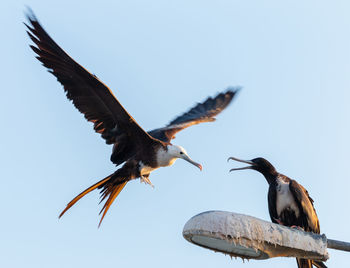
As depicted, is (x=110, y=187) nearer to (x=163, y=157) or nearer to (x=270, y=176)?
(x=163, y=157)

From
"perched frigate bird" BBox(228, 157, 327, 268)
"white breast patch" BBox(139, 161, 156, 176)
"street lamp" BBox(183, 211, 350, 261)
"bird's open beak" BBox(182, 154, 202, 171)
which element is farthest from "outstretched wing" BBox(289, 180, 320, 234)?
"white breast patch" BBox(139, 161, 156, 176)

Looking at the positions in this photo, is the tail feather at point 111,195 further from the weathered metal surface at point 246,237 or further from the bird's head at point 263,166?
the weathered metal surface at point 246,237

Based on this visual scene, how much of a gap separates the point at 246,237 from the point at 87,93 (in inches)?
155

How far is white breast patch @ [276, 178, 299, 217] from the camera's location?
605cm

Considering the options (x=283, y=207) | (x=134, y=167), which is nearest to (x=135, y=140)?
(x=134, y=167)

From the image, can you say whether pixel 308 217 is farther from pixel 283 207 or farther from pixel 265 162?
pixel 265 162

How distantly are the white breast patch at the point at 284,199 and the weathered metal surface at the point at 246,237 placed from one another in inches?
61.7

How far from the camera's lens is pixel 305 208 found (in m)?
5.89

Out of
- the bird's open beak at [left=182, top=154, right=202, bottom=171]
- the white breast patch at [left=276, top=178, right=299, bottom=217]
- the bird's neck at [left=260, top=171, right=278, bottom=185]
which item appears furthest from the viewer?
the bird's open beak at [left=182, top=154, right=202, bottom=171]

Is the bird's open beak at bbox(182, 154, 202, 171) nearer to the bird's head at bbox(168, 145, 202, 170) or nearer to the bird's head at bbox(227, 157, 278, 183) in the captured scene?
the bird's head at bbox(168, 145, 202, 170)

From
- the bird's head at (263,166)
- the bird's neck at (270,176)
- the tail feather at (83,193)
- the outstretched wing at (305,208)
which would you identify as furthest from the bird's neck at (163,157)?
the outstretched wing at (305,208)

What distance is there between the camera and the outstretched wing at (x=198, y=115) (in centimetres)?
903

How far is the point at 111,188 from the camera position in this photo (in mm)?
7586

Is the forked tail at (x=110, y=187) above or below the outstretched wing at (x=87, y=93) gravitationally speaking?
below
